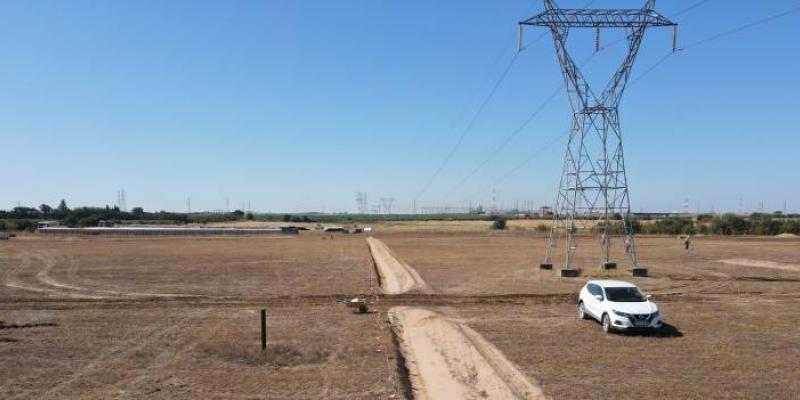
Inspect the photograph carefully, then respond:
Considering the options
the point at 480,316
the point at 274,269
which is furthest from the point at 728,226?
the point at 480,316

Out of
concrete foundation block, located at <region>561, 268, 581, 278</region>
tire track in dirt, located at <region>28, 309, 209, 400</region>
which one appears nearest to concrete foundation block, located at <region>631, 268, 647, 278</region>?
concrete foundation block, located at <region>561, 268, 581, 278</region>

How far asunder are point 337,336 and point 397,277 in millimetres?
20780

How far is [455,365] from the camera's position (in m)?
16.9

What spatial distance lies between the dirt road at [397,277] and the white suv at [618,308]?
12190mm

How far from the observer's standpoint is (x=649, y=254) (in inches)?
2474

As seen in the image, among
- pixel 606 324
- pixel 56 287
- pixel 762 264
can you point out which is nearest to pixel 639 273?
pixel 762 264

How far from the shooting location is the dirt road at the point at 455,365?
14305 millimetres

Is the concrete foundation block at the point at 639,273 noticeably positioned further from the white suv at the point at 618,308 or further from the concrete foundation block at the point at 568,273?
the white suv at the point at 618,308

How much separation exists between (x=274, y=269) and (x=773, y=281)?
3266cm

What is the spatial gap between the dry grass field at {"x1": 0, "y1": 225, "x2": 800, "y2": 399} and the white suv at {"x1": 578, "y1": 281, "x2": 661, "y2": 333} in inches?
18.7

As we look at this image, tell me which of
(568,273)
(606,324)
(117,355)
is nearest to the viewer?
(117,355)

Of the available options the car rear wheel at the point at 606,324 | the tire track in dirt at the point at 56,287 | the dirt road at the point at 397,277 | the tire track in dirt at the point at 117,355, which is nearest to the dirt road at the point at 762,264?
the dirt road at the point at 397,277

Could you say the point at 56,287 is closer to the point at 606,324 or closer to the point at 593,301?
the point at 593,301

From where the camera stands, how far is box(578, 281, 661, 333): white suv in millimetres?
21016
